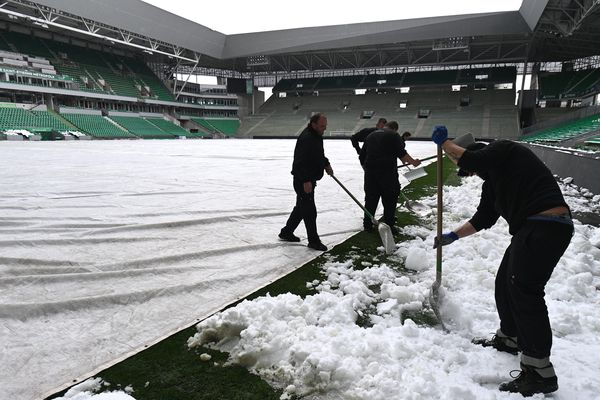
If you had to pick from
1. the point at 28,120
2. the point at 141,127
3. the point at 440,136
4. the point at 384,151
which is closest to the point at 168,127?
the point at 141,127

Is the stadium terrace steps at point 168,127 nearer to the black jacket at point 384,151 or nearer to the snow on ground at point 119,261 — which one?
the snow on ground at point 119,261

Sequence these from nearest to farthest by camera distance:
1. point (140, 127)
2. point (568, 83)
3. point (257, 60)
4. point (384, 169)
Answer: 1. point (384, 169)
2. point (568, 83)
3. point (140, 127)
4. point (257, 60)

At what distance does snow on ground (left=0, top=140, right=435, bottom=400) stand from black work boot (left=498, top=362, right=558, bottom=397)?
192 centimetres

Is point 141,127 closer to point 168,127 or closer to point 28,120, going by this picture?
point 168,127

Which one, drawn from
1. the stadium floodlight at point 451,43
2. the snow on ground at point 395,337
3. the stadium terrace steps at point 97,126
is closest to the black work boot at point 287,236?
the snow on ground at point 395,337

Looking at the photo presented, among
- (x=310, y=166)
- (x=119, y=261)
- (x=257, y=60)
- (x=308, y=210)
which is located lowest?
(x=119, y=261)

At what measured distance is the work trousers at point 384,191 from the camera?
16.5 feet

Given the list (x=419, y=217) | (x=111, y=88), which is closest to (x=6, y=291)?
(x=419, y=217)

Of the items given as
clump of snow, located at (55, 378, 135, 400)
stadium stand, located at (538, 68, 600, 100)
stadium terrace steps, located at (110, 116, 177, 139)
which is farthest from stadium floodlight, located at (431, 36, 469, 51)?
clump of snow, located at (55, 378, 135, 400)

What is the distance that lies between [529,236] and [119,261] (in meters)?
3.38

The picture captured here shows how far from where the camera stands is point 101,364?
212 cm

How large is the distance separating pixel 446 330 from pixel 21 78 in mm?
42390

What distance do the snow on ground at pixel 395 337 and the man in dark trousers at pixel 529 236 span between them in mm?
203

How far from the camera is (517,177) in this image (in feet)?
6.67
